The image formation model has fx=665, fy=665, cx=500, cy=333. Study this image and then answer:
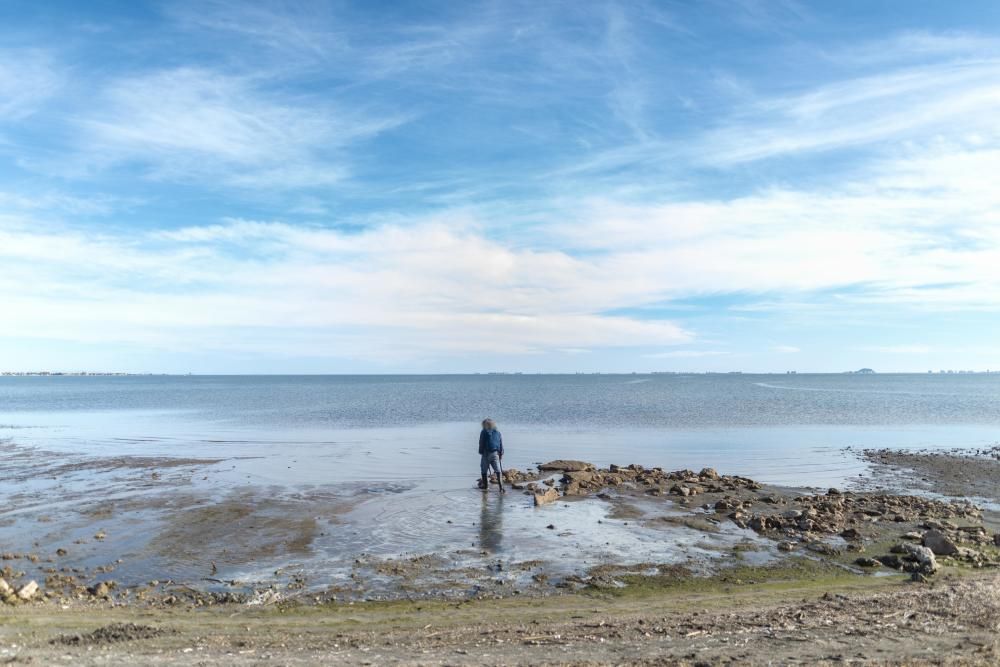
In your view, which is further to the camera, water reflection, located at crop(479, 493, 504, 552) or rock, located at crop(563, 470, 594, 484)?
rock, located at crop(563, 470, 594, 484)

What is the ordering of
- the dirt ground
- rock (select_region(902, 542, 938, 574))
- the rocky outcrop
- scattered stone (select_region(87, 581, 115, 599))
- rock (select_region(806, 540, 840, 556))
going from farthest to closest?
the rocky outcrop < rock (select_region(806, 540, 840, 556)) < rock (select_region(902, 542, 938, 574)) < scattered stone (select_region(87, 581, 115, 599)) < the dirt ground

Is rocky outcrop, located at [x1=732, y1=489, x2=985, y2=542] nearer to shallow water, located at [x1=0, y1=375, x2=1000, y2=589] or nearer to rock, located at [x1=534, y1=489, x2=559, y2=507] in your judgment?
shallow water, located at [x1=0, y1=375, x2=1000, y2=589]

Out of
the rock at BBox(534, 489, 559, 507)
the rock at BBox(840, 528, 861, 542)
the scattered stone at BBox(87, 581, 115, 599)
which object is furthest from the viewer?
the rock at BBox(534, 489, 559, 507)

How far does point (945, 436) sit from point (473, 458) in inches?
1326

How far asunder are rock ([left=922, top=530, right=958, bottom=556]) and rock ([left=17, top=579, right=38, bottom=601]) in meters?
17.7

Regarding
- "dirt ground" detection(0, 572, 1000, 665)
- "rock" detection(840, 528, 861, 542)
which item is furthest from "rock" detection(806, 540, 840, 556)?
"dirt ground" detection(0, 572, 1000, 665)

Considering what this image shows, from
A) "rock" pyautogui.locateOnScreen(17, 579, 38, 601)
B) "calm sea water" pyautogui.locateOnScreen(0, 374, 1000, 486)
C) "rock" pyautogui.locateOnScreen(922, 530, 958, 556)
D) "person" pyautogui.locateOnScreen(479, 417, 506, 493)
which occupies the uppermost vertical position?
"person" pyautogui.locateOnScreen(479, 417, 506, 493)

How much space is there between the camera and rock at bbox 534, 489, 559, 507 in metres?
20.6

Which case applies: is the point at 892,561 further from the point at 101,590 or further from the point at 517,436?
the point at 517,436

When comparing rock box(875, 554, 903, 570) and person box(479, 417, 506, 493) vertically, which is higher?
person box(479, 417, 506, 493)

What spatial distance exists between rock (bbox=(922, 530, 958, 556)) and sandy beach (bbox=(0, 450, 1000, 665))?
5 centimetres

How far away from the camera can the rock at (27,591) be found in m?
11.4

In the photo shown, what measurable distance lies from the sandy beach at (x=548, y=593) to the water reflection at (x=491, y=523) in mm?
120

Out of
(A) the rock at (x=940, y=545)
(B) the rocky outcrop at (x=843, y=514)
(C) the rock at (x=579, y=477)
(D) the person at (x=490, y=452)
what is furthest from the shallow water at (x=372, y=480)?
(A) the rock at (x=940, y=545)
